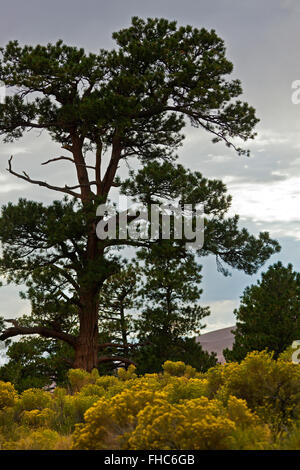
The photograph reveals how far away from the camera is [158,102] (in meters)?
17.4

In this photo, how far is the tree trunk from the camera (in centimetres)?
1778

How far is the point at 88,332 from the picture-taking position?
17.9 metres

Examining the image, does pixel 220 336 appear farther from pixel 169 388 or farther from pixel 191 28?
pixel 169 388

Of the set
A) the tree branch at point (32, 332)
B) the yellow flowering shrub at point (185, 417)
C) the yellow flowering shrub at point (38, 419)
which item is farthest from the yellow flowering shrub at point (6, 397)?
the tree branch at point (32, 332)

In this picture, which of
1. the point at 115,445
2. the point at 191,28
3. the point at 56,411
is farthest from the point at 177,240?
the point at 115,445

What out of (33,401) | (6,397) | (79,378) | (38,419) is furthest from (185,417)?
(79,378)

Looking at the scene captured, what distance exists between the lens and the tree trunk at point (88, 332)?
58.3 ft

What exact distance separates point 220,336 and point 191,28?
88382 millimetres

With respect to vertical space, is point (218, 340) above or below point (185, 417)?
below

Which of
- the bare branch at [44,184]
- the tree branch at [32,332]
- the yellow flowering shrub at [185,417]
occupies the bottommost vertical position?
the yellow flowering shrub at [185,417]

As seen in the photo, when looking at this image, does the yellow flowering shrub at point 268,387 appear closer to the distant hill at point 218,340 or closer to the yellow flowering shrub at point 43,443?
the yellow flowering shrub at point 43,443

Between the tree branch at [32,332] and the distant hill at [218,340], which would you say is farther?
the distant hill at [218,340]

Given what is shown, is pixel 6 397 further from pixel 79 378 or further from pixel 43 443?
pixel 79 378

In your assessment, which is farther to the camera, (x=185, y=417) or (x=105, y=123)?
(x=105, y=123)
